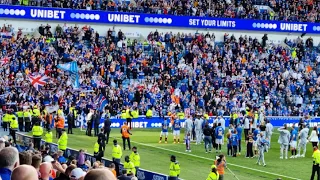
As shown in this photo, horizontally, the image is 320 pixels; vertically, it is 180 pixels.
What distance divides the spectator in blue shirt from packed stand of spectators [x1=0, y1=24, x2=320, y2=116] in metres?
36.1

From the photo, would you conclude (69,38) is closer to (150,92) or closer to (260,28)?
(150,92)

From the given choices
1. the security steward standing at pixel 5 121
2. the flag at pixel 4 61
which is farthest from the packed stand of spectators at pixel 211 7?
the security steward standing at pixel 5 121

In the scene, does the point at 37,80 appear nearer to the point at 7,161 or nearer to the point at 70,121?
the point at 70,121

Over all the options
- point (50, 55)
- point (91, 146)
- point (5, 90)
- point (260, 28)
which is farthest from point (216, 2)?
point (91, 146)

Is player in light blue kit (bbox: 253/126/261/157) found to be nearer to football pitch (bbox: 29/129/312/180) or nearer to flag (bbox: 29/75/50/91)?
football pitch (bbox: 29/129/312/180)

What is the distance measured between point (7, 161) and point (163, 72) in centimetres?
4655

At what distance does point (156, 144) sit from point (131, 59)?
17.5 meters

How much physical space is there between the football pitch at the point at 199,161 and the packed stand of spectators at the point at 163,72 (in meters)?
7.80

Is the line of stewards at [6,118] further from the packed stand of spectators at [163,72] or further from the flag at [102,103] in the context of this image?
the flag at [102,103]

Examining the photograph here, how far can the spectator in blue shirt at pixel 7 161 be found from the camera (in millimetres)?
7883

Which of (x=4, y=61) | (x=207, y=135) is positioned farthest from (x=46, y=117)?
(x=207, y=135)

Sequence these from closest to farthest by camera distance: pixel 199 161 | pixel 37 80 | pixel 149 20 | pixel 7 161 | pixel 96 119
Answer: pixel 7 161
pixel 199 161
pixel 96 119
pixel 37 80
pixel 149 20

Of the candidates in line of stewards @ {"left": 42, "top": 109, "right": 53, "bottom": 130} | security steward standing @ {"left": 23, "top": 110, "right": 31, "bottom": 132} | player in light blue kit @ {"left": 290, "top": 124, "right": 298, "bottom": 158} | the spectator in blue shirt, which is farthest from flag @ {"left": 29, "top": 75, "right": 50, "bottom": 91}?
the spectator in blue shirt

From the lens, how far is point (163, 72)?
178ft
